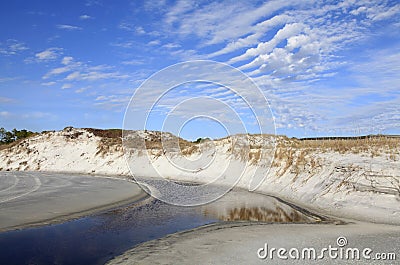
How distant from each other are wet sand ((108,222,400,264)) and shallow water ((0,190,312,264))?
0.93m

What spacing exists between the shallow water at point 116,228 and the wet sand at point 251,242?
93 cm

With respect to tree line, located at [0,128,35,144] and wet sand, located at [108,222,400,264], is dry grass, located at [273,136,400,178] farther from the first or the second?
tree line, located at [0,128,35,144]

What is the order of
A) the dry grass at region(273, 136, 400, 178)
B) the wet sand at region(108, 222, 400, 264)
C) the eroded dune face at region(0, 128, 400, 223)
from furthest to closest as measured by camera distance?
the dry grass at region(273, 136, 400, 178)
the eroded dune face at region(0, 128, 400, 223)
the wet sand at region(108, 222, 400, 264)

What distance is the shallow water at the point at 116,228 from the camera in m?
8.29

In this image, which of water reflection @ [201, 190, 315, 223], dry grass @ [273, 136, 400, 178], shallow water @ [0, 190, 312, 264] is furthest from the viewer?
dry grass @ [273, 136, 400, 178]

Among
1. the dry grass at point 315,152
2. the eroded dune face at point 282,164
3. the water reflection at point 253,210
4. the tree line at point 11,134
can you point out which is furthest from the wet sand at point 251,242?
the tree line at point 11,134

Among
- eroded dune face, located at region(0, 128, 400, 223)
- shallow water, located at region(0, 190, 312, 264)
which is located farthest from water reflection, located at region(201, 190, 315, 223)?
eroded dune face, located at region(0, 128, 400, 223)

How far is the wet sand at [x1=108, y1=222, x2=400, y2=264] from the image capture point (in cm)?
754

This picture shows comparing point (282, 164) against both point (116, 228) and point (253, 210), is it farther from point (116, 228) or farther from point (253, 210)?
point (116, 228)

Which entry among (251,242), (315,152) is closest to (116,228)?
(251,242)

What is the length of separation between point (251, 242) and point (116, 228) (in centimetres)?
485

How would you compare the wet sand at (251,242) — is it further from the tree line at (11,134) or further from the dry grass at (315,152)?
the tree line at (11,134)

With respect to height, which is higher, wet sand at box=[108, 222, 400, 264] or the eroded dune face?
the eroded dune face

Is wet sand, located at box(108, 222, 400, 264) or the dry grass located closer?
wet sand, located at box(108, 222, 400, 264)
